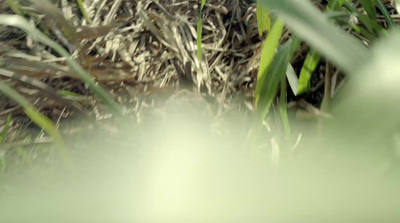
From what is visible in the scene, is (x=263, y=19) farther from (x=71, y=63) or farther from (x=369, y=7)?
(x=71, y=63)

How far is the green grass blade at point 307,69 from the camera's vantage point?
0.71 metres

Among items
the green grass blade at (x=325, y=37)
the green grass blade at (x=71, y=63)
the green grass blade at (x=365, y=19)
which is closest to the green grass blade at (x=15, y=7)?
the green grass blade at (x=71, y=63)

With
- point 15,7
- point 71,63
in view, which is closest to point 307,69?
point 71,63

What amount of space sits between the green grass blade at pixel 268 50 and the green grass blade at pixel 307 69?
93mm

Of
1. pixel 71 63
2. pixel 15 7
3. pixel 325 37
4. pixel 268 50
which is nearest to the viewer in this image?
pixel 325 37

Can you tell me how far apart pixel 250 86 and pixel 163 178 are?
343 mm

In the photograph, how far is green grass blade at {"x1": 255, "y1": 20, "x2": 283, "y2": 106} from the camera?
0.58 meters

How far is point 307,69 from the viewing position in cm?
71

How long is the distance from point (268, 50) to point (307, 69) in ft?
0.41

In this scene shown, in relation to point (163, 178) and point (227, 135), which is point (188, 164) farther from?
point (227, 135)

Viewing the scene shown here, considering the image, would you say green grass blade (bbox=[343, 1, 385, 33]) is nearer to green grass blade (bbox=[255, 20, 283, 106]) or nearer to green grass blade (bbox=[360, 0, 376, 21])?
Result: green grass blade (bbox=[360, 0, 376, 21])

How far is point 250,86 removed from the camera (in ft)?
2.63

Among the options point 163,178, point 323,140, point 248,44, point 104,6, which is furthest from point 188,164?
point 104,6

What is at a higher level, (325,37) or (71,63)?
(325,37)
